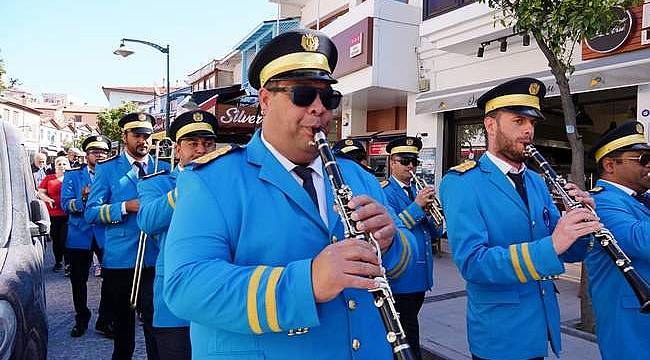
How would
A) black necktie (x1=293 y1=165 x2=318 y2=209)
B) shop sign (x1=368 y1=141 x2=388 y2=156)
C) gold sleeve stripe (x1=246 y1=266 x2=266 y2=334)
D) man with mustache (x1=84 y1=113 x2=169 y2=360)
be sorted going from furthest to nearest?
shop sign (x1=368 y1=141 x2=388 y2=156) < man with mustache (x1=84 y1=113 x2=169 y2=360) < black necktie (x1=293 y1=165 x2=318 y2=209) < gold sleeve stripe (x1=246 y1=266 x2=266 y2=334)

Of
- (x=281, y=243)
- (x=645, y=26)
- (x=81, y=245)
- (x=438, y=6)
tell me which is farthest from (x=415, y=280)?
(x=438, y=6)

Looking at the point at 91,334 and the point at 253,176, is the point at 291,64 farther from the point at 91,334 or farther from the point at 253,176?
the point at 91,334

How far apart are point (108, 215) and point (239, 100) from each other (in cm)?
1079

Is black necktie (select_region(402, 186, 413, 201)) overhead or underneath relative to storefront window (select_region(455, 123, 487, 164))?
underneath

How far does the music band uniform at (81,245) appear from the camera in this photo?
17.7 feet

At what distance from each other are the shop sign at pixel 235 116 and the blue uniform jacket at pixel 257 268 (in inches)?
487

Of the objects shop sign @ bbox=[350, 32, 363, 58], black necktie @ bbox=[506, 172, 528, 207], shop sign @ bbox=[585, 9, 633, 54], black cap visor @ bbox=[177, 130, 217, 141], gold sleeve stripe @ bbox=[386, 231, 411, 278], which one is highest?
shop sign @ bbox=[350, 32, 363, 58]

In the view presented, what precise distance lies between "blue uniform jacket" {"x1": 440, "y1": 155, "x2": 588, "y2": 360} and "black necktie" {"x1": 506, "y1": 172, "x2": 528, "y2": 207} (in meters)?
0.03

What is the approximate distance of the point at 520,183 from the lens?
288 cm

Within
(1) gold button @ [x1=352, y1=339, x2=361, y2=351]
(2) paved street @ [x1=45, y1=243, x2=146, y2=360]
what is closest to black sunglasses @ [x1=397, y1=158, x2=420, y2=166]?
(2) paved street @ [x1=45, y1=243, x2=146, y2=360]

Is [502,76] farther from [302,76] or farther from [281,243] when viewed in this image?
[281,243]

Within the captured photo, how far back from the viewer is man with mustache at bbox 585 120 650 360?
9.21ft

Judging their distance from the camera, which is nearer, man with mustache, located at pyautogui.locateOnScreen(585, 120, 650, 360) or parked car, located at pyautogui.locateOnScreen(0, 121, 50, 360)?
parked car, located at pyautogui.locateOnScreen(0, 121, 50, 360)

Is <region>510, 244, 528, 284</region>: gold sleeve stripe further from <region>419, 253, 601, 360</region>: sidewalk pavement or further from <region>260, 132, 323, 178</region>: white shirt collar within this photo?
<region>419, 253, 601, 360</region>: sidewalk pavement
